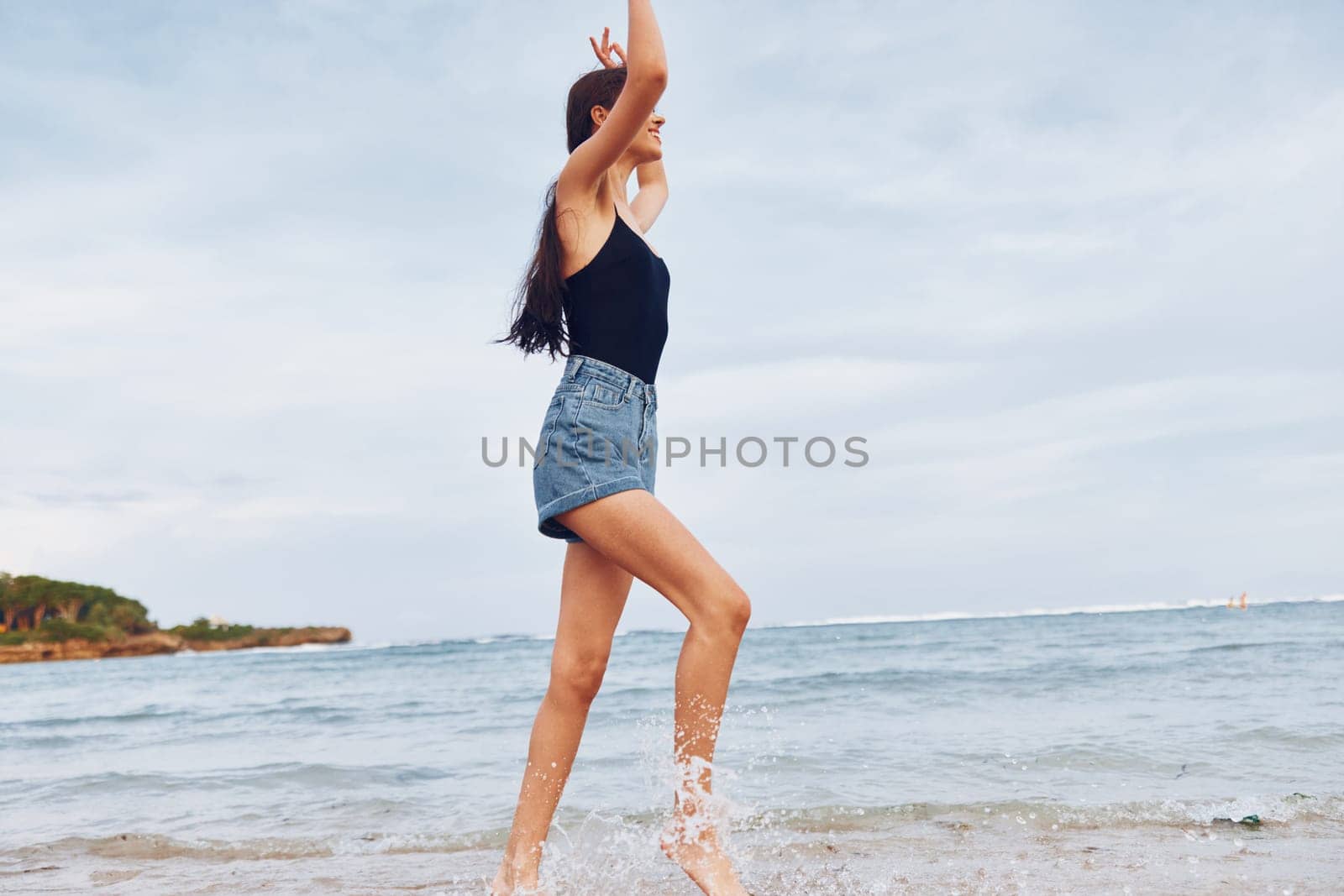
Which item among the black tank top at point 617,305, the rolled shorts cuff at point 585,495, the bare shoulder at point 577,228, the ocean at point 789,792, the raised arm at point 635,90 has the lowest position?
the ocean at point 789,792

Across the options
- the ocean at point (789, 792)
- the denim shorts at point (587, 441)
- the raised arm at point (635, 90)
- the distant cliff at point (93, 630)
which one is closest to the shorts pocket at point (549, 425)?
the denim shorts at point (587, 441)

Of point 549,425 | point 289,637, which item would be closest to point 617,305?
point 549,425

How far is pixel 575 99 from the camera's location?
8.55 feet

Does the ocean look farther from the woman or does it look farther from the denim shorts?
the denim shorts

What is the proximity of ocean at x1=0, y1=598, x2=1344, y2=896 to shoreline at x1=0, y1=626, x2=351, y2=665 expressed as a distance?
1690 inches

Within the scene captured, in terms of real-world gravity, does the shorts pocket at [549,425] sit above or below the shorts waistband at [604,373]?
below

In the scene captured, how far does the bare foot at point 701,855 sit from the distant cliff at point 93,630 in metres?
54.6

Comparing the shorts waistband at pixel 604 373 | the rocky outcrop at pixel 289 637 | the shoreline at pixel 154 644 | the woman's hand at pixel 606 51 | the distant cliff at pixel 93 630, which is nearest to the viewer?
the shorts waistband at pixel 604 373

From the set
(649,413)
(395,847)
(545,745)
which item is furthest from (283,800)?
(649,413)

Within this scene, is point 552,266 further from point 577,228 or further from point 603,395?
point 603,395

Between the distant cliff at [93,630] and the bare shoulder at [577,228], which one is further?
the distant cliff at [93,630]

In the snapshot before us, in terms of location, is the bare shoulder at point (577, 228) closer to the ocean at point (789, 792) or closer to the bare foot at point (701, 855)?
the ocean at point (789, 792)

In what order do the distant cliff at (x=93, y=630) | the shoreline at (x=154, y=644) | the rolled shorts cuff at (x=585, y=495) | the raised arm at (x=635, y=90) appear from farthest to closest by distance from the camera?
the distant cliff at (x=93, y=630) → the shoreline at (x=154, y=644) → the rolled shorts cuff at (x=585, y=495) → the raised arm at (x=635, y=90)

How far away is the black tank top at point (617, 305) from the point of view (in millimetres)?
2410
